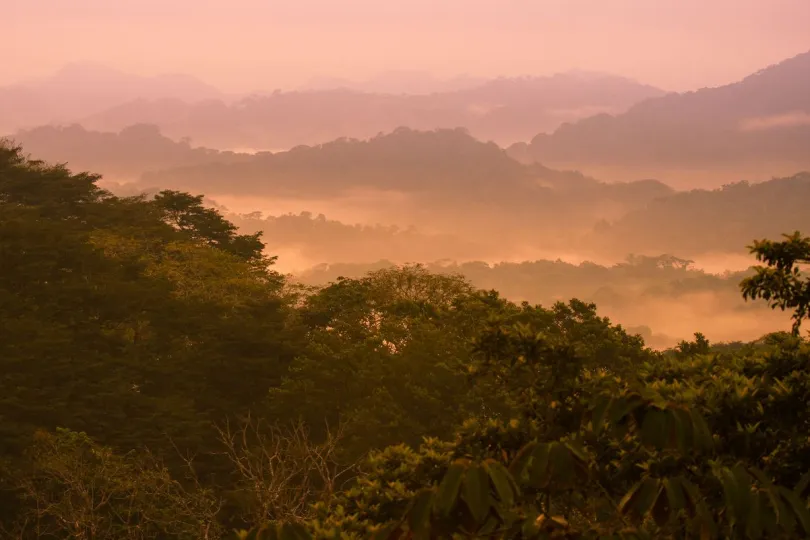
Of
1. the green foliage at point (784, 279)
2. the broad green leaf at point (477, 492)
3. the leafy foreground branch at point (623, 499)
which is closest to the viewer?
the broad green leaf at point (477, 492)

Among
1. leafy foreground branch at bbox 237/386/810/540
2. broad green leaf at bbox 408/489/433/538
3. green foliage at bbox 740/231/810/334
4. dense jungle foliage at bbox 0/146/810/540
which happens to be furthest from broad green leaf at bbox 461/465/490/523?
green foliage at bbox 740/231/810/334

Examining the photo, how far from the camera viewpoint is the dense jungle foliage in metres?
9.86

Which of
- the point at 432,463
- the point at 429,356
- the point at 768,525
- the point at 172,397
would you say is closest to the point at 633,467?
the point at 432,463

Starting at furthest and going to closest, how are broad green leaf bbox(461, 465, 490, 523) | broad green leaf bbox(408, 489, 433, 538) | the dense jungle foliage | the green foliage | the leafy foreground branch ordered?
the green foliage, the dense jungle foliage, broad green leaf bbox(408, 489, 433, 538), the leafy foreground branch, broad green leaf bbox(461, 465, 490, 523)

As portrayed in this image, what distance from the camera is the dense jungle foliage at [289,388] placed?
9.86 metres

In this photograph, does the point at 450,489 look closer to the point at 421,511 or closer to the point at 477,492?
the point at 477,492

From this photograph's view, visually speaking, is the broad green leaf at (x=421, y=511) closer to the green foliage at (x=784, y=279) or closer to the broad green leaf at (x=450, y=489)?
the broad green leaf at (x=450, y=489)

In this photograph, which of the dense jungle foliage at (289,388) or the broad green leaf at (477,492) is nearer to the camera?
the broad green leaf at (477,492)

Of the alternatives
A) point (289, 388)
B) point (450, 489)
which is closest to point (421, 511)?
point (450, 489)

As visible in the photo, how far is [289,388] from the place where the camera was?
36.8 meters

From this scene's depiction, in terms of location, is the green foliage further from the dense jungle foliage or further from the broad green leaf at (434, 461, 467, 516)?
the broad green leaf at (434, 461, 467, 516)

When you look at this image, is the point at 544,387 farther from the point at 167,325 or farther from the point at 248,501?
the point at 167,325

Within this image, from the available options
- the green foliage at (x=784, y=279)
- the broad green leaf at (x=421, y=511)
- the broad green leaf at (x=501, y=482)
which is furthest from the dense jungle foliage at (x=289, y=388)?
the broad green leaf at (x=501, y=482)

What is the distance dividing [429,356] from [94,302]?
49.1ft
